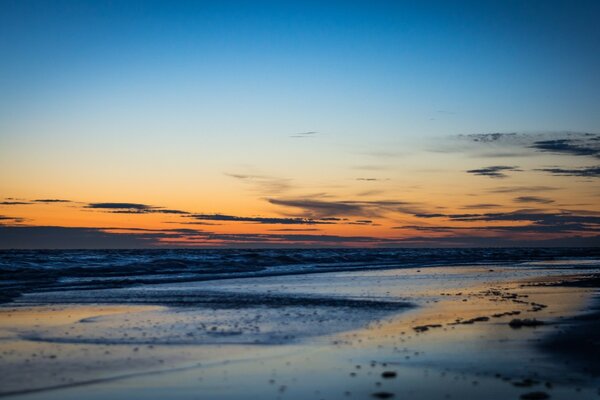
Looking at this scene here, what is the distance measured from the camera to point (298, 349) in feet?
36.0

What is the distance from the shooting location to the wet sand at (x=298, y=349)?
27.0ft

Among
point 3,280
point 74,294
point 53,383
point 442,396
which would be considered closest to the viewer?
point 442,396

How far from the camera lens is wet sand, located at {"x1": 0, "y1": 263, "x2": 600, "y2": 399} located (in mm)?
8242

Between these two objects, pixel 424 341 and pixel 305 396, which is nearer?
Result: pixel 305 396

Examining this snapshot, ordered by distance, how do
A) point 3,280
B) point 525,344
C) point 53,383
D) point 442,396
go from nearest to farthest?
1. point 442,396
2. point 53,383
3. point 525,344
4. point 3,280

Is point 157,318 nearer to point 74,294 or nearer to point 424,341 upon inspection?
point 424,341

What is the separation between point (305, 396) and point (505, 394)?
252 centimetres

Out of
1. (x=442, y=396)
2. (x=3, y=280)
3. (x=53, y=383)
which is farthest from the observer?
(x=3, y=280)

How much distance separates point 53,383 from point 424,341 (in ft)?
21.3

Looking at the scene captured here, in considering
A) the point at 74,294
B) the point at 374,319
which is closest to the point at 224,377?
the point at 374,319

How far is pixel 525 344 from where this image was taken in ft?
36.8

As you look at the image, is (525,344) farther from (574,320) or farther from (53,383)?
(53,383)

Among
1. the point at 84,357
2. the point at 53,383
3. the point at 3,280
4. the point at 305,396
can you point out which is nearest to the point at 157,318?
the point at 84,357

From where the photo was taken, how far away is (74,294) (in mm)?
22656
